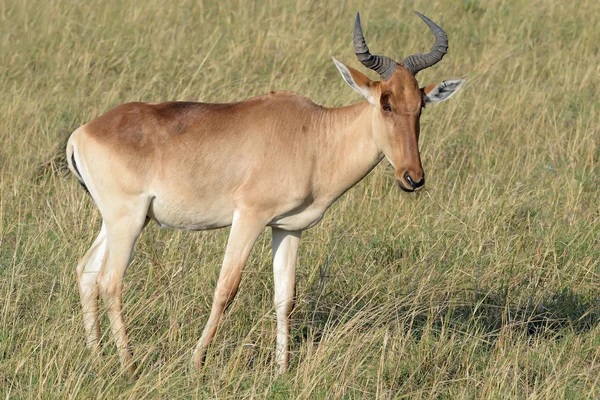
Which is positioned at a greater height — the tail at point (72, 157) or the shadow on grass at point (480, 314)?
the tail at point (72, 157)

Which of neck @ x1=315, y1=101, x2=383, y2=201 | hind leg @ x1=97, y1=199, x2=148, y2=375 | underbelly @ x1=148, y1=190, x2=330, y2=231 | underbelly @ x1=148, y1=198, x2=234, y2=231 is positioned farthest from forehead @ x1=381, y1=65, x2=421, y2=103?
hind leg @ x1=97, y1=199, x2=148, y2=375

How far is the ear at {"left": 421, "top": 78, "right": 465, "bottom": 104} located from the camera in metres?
5.80

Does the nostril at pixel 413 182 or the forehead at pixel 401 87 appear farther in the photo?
the forehead at pixel 401 87

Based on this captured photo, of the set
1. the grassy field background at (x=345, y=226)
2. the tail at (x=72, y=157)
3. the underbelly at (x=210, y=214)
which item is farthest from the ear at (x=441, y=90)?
the tail at (x=72, y=157)

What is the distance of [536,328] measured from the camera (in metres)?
6.15

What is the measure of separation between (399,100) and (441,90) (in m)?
0.38

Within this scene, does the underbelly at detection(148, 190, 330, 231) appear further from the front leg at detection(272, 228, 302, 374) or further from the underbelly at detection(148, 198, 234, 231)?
the front leg at detection(272, 228, 302, 374)

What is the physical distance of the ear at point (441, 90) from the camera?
5.80 m

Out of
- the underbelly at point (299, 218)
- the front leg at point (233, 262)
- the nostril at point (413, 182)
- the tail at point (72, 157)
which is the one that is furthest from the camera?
the tail at point (72, 157)

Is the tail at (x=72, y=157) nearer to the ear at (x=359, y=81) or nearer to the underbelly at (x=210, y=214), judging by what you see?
the underbelly at (x=210, y=214)

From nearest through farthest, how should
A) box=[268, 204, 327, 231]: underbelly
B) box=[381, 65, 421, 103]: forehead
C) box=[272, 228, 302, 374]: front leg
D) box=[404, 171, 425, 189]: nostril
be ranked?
box=[404, 171, 425, 189]: nostril, box=[381, 65, 421, 103]: forehead, box=[268, 204, 327, 231]: underbelly, box=[272, 228, 302, 374]: front leg

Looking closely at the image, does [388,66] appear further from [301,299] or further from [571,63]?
[571,63]

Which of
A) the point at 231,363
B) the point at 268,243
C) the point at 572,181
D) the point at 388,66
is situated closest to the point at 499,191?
the point at 572,181

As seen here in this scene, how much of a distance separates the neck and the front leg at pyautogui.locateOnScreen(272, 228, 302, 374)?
0.42m
